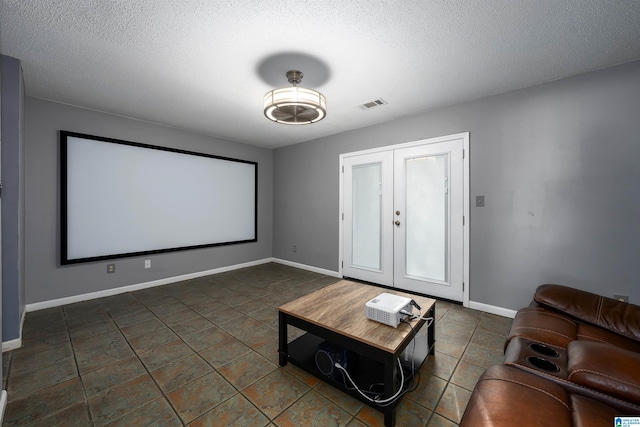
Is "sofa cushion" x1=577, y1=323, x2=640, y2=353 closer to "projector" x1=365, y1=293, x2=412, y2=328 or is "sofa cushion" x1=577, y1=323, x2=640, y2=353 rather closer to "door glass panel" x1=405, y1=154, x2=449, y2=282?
"projector" x1=365, y1=293, x2=412, y2=328

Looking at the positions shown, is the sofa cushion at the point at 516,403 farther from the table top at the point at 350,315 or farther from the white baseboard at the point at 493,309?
the white baseboard at the point at 493,309

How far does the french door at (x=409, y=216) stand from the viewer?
3113mm

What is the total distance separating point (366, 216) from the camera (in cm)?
402

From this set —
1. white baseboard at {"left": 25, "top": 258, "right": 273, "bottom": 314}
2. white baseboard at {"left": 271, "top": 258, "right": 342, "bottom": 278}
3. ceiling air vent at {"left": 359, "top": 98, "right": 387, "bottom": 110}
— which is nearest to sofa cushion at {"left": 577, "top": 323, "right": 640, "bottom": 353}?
ceiling air vent at {"left": 359, "top": 98, "right": 387, "bottom": 110}

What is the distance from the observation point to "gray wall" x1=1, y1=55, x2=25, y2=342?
210 cm

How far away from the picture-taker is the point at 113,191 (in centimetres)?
342

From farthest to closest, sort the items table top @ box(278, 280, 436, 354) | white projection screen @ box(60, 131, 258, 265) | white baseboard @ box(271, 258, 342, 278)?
white baseboard @ box(271, 258, 342, 278) → white projection screen @ box(60, 131, 258, 265) → table top @ box(278, 280, 436, 354)

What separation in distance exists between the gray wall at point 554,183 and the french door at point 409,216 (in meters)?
0.18

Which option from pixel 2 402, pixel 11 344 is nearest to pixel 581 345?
pixel 2 402

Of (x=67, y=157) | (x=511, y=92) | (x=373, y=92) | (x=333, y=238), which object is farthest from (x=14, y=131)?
(x=511, y=92)

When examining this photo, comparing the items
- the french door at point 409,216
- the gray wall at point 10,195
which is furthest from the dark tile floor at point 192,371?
the french door at point 409,216

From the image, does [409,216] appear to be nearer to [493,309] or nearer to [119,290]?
[493,309]

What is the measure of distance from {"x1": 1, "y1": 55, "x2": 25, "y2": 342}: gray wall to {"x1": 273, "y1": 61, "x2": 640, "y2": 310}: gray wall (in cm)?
414

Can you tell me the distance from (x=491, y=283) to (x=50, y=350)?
436 cm
